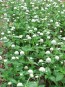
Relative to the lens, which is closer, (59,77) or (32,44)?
(59,77)

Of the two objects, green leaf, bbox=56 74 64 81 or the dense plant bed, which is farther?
the dense plant bed

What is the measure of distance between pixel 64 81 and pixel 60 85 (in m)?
0.13

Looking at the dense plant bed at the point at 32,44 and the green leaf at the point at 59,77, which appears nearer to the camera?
the green leaf at the point at 59,77

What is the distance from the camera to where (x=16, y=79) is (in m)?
3.44

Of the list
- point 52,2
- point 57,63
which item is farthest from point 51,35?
point 52,2

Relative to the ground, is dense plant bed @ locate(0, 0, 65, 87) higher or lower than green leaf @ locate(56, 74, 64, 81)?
higher

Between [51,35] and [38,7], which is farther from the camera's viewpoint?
[38,7]

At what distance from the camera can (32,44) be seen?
425 cm

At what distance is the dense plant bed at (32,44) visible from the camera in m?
3.40

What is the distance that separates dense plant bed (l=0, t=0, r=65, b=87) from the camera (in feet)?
11.2

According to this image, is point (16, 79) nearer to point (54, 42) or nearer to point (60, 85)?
→ point (60, 85)

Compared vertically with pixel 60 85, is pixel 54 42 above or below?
above

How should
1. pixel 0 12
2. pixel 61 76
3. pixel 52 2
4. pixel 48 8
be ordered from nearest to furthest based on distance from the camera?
pixel 61 76
pixel 0 12
pixel 48 8
pixel 52 2

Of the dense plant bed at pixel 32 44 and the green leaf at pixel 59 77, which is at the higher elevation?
the dense plant bed at pixel 32 44
